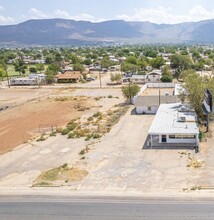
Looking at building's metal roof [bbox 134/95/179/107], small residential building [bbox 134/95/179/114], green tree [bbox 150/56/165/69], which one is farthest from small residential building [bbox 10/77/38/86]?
small residential building [bbox 134/95/179/114]

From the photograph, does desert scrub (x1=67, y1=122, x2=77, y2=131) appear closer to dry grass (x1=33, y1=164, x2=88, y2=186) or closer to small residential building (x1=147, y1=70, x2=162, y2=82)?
dry grass (x1=33, y1=164, x2=88, y2=186)

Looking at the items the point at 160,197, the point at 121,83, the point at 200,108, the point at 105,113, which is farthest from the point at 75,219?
the point at 121,83

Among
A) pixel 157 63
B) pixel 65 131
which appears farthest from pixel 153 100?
pixel 157 63

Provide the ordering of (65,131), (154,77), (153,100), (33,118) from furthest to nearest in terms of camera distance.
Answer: (154,77), (33,118), (153,100), (65,131)

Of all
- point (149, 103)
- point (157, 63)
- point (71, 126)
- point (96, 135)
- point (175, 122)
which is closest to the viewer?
point (175, 122)

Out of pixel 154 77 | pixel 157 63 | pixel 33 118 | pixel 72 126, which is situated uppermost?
pixel 157 63

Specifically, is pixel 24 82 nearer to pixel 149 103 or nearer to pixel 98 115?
pixel 98 115

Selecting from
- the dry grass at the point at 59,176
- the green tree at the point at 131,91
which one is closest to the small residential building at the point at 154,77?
the green tree at the point at 131,91

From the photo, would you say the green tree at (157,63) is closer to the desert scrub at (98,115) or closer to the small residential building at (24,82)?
the small residential building at (24,82)
